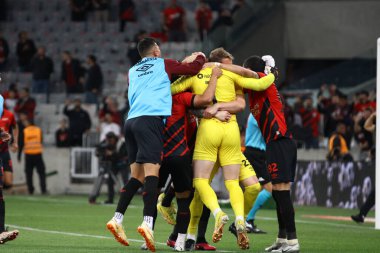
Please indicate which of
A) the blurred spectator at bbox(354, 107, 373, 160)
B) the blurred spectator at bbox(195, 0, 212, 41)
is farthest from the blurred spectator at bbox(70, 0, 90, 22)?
the blurred spectator at bbox(354, 107, 373, 160)

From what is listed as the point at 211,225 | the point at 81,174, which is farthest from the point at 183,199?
the point at 81,174

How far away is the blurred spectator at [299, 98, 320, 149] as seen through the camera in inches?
1099

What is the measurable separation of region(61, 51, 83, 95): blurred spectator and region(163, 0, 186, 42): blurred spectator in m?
3.09

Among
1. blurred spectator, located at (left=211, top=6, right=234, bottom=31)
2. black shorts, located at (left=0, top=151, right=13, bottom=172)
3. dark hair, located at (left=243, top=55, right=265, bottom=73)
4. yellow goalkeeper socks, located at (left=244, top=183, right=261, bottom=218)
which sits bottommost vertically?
yellow goalkeeper socks, located at (left=244, top=183, right=261, bottom=218)

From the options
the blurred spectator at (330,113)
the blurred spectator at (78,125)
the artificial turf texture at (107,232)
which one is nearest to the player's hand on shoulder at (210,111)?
the artificial turf texture at (107,232)

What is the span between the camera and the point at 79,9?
3950cm

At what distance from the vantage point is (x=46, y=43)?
3950 cm

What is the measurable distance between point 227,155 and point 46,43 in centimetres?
2727

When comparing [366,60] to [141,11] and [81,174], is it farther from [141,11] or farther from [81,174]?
[141,11]

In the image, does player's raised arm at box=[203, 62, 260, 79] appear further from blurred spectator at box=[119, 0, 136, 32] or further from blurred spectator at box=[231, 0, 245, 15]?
blurred spectator at box=[119, 0, 136, 32]

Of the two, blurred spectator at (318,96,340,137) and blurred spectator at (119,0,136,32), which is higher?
blurred spectator at (119,0,136,32)

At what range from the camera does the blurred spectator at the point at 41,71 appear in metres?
35.4

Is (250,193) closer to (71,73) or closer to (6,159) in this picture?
(6,159)

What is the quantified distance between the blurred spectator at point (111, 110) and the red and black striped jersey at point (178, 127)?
18637 mm
